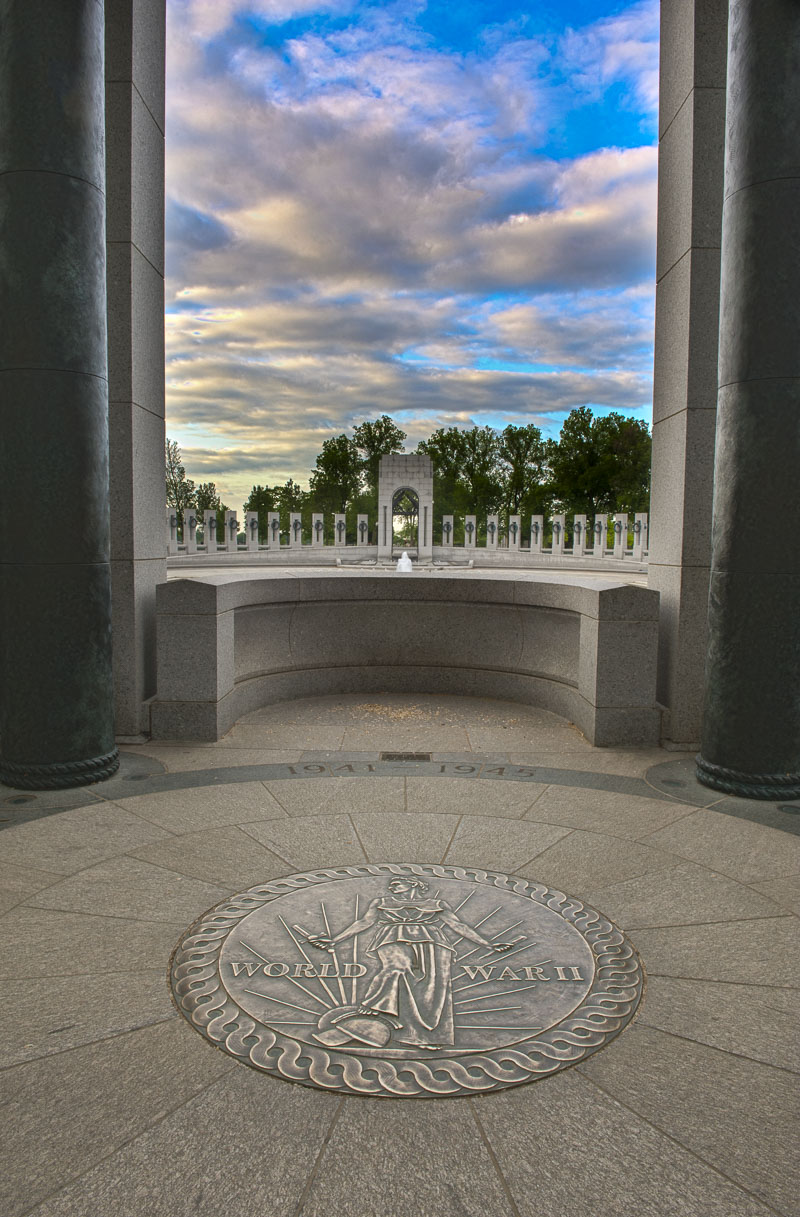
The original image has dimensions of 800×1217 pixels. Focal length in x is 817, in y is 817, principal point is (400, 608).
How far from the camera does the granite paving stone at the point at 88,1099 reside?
8.03 ft

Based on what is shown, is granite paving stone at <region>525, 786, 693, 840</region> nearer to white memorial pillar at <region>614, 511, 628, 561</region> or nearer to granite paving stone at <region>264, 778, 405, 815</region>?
granite paving stone at <region>264, 778, 405, 815</region>

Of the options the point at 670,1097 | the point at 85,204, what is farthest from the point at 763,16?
the point at 670,1097

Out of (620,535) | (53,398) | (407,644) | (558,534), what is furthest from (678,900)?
(558,534)

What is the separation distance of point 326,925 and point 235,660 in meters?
5.36

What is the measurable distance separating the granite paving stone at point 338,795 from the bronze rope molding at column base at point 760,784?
2.55 metres

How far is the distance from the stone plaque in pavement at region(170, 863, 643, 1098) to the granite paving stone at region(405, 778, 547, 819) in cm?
135

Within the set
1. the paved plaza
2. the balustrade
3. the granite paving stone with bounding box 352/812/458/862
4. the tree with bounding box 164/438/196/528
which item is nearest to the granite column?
the paved plaza

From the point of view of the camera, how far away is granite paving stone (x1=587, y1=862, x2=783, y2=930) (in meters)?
4.13

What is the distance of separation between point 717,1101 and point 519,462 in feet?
338

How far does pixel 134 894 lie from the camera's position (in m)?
4.33

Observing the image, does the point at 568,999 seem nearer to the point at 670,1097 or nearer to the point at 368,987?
the point at 670,1097

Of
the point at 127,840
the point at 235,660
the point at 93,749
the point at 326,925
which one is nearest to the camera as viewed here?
the point at 326,925

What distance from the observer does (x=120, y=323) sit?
7598mm

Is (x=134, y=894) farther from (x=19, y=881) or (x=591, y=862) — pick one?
(x=591, y=862)
